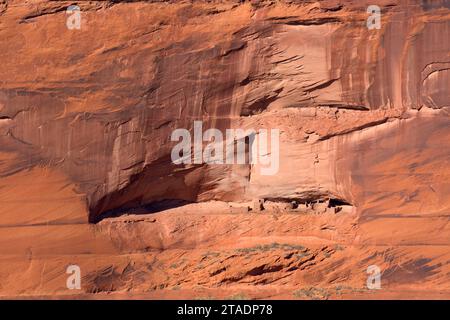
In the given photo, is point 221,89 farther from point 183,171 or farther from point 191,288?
point 191,288

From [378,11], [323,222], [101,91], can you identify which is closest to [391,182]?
[323,222]

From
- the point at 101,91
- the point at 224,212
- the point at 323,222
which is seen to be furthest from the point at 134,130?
the point at 323,222

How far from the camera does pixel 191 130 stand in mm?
9602

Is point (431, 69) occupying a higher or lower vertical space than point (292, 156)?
higher

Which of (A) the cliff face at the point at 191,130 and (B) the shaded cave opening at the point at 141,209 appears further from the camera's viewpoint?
(B) the shaded cave opening at the point at 141,209

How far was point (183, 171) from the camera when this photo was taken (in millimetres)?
9727

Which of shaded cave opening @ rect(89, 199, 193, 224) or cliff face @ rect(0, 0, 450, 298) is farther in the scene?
shaded cave opening @ rect(89, 199, 193, 224)

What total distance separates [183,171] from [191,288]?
1.45m

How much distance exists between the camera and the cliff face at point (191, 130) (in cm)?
945

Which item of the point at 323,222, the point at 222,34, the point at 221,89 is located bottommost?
the point at 323,222

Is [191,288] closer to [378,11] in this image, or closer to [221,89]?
[221,89]

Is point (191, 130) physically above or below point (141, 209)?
above

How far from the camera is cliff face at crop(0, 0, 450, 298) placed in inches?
372

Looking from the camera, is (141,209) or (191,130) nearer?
(191,130)
